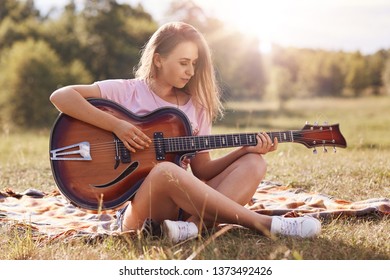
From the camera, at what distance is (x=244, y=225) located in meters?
2.87

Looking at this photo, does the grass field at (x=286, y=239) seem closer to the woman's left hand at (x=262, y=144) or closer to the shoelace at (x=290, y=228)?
the shoelace at (x=290, y=228)

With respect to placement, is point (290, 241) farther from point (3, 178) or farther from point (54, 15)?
point (54, 15)

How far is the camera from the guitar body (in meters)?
2.97

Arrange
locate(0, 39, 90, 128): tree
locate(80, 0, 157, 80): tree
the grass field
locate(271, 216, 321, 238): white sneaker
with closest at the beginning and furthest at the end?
the grass field, locate(271, 216, 321, 238): white sneaker, locate(0, 39, 90, 128): tree, locate(80, 0, 157, 80): tree

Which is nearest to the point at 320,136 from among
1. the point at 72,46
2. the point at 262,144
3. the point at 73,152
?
the point at 262,144

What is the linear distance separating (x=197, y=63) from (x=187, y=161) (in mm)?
589

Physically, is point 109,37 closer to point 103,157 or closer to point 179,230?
point 103,157

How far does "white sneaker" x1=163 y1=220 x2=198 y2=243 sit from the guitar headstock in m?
0.90

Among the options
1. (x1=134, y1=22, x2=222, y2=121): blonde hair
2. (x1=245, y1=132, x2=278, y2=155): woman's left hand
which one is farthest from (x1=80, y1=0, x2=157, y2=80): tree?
(x1=245, y1=132, x2=278, y2=155): woman's left hand

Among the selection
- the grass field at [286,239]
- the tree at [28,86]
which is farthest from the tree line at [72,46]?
the grass field at [286,239]

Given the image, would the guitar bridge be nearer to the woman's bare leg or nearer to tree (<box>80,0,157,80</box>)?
the woman's bare leg

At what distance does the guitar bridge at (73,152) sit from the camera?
3021 mm

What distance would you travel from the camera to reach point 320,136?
331 centimetres

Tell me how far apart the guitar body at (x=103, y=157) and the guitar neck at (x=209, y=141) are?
44 mm
